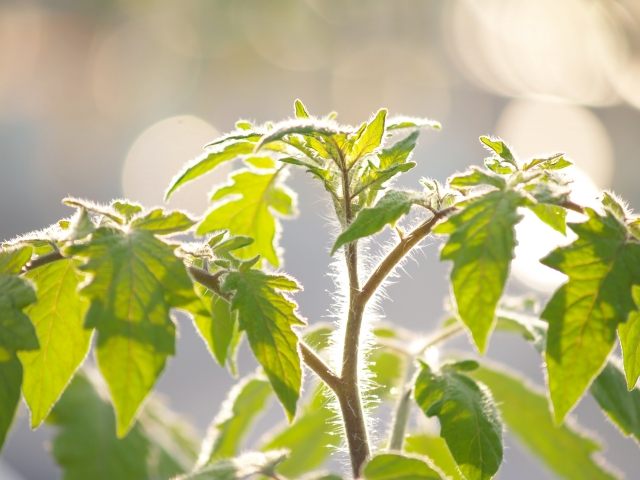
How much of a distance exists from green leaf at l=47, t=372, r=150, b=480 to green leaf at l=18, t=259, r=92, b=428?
1.47 ft

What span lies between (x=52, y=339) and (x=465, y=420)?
41 centimetres

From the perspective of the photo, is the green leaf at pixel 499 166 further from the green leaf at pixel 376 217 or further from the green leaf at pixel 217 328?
the green leaf at pixel 217 328

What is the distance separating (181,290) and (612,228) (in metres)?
0.37

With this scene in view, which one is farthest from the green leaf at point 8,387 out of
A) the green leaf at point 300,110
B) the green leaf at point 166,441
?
the green leaf at point 166,441

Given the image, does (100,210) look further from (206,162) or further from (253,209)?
(253,209)

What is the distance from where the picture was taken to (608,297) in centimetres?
54

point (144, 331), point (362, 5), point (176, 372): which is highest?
point (362, 5)

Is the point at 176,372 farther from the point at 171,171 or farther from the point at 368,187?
the point at 368,187

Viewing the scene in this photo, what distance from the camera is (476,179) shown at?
61 cm

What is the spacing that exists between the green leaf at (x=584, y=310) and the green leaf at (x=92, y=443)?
758 mm

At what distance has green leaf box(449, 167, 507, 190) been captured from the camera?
23.5 inches

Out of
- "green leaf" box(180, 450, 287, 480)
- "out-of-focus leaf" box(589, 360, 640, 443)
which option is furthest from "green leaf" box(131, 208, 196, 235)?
"out-of-focus leaf" box(589, 360, 640, 443)

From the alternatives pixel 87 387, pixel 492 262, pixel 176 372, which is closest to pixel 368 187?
pixel 492 262

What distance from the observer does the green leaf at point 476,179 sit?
60cm
